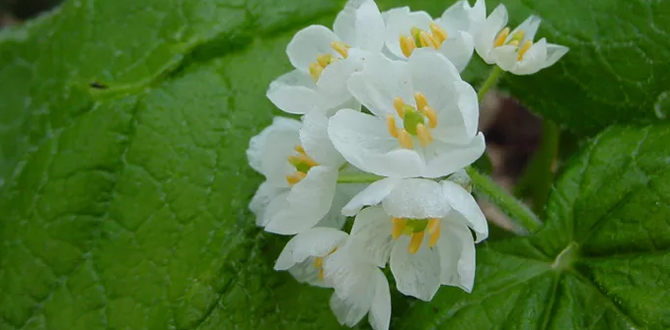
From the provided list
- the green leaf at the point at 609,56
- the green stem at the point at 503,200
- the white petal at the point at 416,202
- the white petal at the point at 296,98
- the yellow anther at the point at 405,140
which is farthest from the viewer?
the green leaf at the point at 609,56

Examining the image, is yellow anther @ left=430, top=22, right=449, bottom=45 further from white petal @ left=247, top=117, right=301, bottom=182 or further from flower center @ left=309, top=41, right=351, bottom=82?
white petal @ left=247, top=117, right=301, bottom=182

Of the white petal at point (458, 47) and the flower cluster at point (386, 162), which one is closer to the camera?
the flower cluster at point (386, 162)

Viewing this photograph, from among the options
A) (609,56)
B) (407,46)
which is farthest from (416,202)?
(609,56)

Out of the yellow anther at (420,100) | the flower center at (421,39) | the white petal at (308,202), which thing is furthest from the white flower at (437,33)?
the white petal at (308,202)

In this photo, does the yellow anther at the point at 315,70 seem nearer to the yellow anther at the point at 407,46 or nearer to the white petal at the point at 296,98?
the white petal at the point at 296,98

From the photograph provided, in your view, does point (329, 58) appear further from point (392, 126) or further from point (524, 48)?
point (524, 48)
